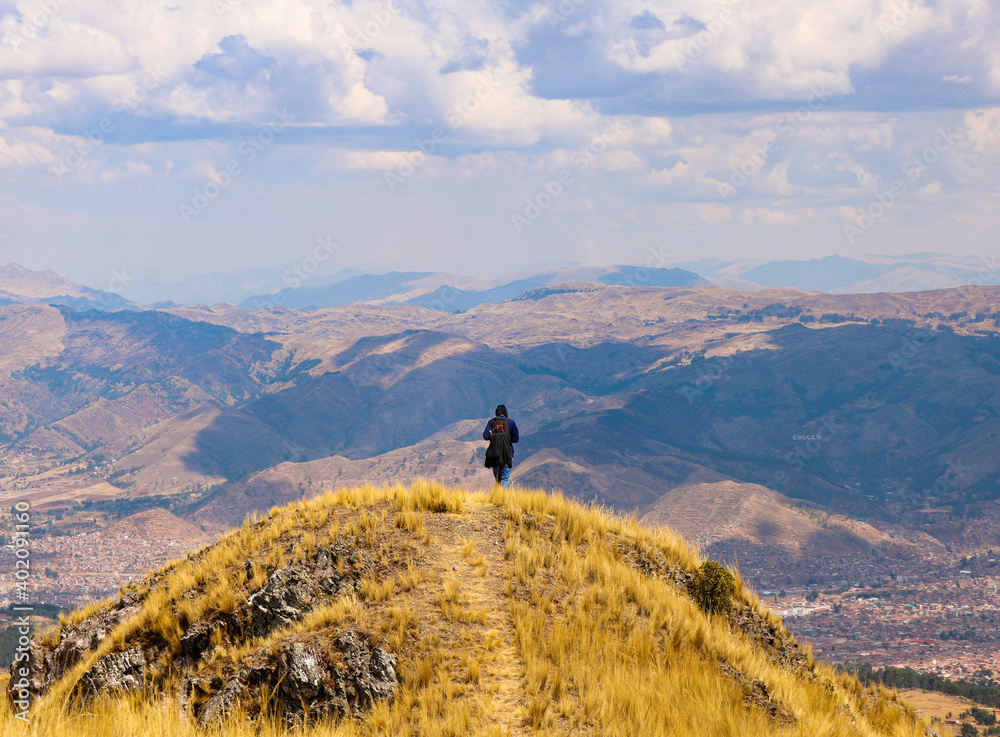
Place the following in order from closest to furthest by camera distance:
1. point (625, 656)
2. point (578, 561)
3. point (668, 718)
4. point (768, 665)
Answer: point (668, 718) < point (625, 656) < point (768, 665) < point (578, 561)

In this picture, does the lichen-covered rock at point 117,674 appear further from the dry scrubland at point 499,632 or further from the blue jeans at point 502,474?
the blue jeans at point 502,474

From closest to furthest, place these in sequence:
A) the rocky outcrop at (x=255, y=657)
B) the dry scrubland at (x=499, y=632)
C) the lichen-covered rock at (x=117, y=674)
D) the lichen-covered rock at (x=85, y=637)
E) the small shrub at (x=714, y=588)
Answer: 1. the dry scrubland at (x=499, y=632)
2. the rocky outcrop at (x=255, y=657)
3. the lichen-covered rock at (x=117, y=674)
4. the lichen-covered rock at (x=85, y=637)
5. the small shrub at (x=714, y=588)

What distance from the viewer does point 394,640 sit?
1313cm

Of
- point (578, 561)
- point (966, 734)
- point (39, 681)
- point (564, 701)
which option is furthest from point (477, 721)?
point (966, 734)

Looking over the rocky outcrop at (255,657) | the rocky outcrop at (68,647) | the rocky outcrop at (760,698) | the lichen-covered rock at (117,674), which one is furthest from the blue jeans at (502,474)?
the lichen-covered rock at (117,674)

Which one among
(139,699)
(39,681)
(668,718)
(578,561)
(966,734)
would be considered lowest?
(966,734)

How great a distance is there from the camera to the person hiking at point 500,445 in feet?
68.8

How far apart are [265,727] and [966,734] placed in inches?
2825

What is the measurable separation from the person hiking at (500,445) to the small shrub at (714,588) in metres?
6.47

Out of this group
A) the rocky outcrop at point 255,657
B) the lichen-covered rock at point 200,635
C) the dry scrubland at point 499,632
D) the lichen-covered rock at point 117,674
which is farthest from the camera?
the lichen-covered rock at point 200,635

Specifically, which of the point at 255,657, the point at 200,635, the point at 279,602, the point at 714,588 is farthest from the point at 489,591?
the point at 200,635

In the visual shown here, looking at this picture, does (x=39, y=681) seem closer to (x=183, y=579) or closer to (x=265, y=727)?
(x=183, y=579)

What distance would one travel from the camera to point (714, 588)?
17.1 meters

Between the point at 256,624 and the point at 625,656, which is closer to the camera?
the point at 625,656
